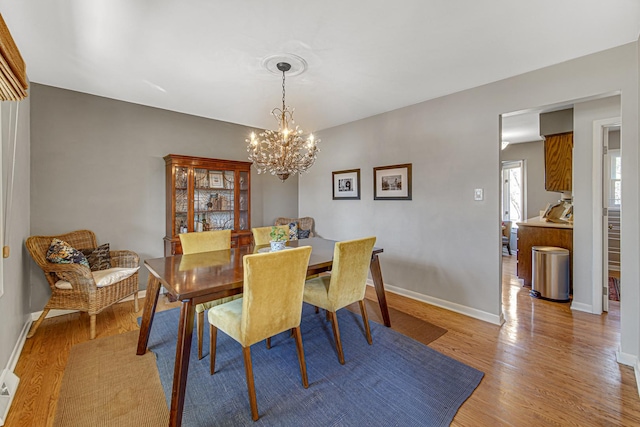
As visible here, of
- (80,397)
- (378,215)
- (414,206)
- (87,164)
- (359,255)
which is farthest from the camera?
(378,215)

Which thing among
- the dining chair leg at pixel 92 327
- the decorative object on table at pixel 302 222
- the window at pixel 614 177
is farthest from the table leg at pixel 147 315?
the window at pixel 614 177

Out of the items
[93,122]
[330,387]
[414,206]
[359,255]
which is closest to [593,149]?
[414,206]

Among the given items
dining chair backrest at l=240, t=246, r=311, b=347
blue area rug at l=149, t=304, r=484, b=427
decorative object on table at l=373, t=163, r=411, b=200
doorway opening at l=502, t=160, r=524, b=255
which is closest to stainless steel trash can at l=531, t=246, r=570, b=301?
decorative object on table at l=373, t=163, r=411, b=200

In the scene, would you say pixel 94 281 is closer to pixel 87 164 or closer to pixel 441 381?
pixel 87 164

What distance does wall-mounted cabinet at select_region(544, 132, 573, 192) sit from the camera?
12.1 feet

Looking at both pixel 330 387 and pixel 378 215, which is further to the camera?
pixel 378 215

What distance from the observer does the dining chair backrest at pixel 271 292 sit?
5.39 ft

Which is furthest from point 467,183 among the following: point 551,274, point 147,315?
point 147,315

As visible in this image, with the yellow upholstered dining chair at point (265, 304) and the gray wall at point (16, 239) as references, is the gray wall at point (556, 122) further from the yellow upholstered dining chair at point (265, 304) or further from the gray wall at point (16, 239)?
the gray wall at point (16, 239)

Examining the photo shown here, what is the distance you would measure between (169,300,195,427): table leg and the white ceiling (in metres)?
1.87

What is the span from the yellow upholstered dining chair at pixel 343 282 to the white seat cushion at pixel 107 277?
1.94 meters

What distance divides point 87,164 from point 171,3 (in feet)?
7.99

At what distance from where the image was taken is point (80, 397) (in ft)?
5.91

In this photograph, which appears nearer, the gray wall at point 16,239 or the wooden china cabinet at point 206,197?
the gray wall at point 16,239
